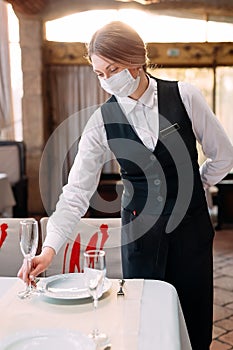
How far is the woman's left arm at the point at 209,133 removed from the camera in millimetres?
1525

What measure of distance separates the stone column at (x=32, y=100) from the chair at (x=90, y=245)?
4.02 metres

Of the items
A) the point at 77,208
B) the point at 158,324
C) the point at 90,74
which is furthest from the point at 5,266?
the point at 90,74

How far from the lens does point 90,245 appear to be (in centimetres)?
195

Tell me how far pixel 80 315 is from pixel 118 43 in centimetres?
80

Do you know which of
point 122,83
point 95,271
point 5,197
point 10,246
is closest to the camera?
→ point 95,271

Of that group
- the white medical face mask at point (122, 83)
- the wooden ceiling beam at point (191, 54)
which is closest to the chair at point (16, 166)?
the wooden ceiling beam at point (191, 54)

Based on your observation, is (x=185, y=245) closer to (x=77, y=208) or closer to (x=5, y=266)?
(x=77, y=208)

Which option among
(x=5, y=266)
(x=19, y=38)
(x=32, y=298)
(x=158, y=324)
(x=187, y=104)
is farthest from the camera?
(x=19, y=38)

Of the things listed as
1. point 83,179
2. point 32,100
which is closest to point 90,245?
point 83,179

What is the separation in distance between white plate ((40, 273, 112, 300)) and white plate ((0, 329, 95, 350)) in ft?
0.65

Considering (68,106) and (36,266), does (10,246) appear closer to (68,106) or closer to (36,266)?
(36,266)

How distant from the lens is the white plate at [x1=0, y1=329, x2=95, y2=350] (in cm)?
109

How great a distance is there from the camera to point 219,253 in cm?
433

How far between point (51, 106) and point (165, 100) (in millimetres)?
4700
